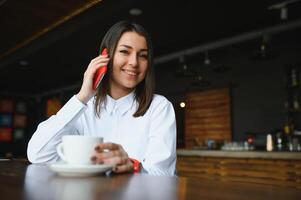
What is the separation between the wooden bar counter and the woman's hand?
302 centimetres

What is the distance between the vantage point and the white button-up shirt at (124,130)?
1087mm

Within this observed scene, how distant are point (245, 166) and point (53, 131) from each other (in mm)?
3329

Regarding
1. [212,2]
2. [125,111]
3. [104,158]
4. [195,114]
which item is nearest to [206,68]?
[195,114]

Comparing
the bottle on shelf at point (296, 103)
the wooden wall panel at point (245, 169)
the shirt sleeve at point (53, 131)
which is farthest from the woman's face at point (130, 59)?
the bottle on shelf at point (296, 103)

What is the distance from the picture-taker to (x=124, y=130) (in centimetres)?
125

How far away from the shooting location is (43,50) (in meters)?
6.57

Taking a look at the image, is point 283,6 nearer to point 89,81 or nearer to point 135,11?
point 135,11

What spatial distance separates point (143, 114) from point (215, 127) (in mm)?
5980

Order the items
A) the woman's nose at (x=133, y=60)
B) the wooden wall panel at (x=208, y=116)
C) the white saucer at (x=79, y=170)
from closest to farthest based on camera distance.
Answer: the white saucer at (x=79, y=170) < the woman's nose at (x=133, y=60) < the wooden wall panel at (x=208, y=116)

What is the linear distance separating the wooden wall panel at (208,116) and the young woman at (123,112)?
5739 mm

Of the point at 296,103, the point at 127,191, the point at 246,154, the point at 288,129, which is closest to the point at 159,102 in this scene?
the point at 127,191

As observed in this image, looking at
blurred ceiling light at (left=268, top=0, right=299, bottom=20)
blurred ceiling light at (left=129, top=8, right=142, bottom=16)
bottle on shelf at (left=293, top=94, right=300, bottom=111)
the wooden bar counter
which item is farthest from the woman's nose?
bottle on shelf at (left=293, top=94, right=300, bottom=111)

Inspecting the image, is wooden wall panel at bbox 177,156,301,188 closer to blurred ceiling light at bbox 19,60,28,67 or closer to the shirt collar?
the shirt collar

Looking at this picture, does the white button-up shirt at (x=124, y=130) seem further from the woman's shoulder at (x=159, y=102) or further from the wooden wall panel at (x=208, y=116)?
the wooden wall panel at (x=208, y=116)
